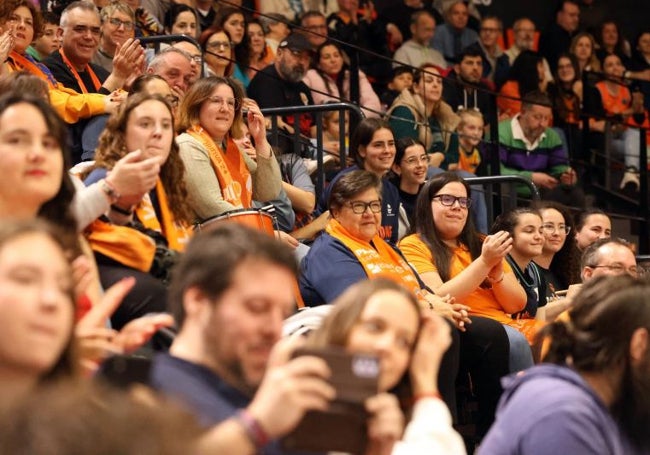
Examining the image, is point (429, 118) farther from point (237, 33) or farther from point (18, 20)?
point (18, 20)

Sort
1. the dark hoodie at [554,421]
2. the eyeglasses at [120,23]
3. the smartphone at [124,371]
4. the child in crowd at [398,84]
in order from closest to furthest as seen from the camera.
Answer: the smartphone at [124,371], the dark hoodie at [554,421], the eyeglasses at [120,23], the child in crowd at [398,84]

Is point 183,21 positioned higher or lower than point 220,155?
higher

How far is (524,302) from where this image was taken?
5.98 m

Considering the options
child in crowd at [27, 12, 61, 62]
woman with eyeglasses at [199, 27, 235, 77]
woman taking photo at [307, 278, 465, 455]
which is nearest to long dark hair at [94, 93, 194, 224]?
woman taking photo at [307, 278, 465, 455]

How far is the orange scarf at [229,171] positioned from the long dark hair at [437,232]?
0.84 metres

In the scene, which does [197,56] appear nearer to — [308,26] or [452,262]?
[452,262]

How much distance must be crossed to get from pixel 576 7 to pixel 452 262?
7043mm

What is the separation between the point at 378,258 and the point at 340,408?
318cm

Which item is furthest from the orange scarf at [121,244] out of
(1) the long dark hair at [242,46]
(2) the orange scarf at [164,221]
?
(1) the long dark hair at [242,46]

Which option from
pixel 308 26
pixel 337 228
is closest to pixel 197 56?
pixel 337 228

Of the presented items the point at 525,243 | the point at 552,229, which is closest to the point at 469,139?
the point at 552,229

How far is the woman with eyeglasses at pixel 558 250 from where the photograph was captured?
6.79m

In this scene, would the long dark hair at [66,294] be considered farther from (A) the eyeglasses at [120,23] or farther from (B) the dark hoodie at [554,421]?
(A) the eyeglasses at [120,23]

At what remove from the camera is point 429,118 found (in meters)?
9.00
